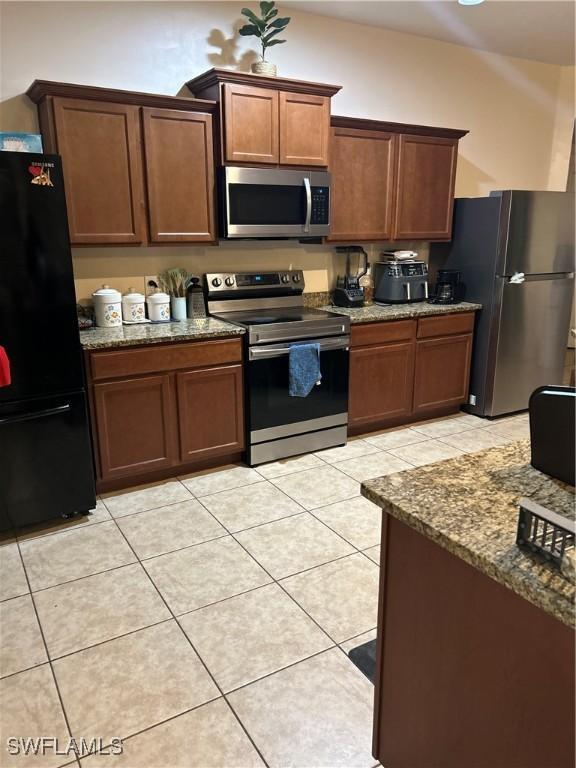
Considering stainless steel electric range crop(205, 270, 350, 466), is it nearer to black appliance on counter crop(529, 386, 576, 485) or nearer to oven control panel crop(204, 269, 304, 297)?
oven control panel crop(204, 269, 304, 297)

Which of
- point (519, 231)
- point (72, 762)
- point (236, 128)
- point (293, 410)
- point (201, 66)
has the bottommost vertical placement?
point (72, 762)

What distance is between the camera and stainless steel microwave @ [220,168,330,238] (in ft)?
10.9

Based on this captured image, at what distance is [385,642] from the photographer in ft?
4.57

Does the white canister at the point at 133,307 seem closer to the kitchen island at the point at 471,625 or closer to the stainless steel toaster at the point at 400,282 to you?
the stainless steel toaster at the point at 400,282

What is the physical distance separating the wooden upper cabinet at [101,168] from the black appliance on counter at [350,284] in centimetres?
155

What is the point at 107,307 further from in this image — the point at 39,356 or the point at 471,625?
the point at 471,625

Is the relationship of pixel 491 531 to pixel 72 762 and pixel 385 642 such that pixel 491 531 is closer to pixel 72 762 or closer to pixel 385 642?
pixel 385 642

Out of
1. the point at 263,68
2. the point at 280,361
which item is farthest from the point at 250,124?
the point at 280,361

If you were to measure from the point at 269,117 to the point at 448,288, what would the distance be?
185cm

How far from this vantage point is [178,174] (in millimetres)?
3191

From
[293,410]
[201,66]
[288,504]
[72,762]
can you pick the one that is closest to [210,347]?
[293,410]

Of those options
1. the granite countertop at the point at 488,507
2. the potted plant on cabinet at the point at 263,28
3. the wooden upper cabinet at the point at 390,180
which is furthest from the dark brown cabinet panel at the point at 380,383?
the granite countertop at the point at 488,507

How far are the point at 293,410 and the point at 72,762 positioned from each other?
2244mm

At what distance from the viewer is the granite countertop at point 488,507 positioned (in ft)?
3.09
